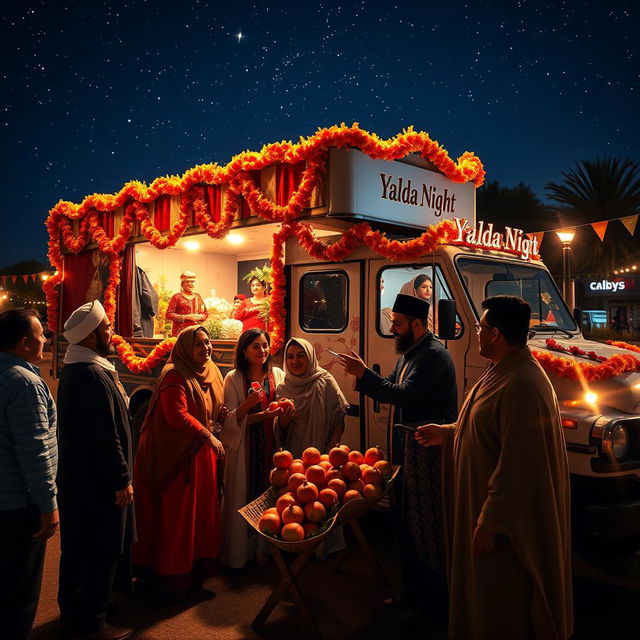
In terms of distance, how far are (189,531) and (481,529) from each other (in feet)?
7.48

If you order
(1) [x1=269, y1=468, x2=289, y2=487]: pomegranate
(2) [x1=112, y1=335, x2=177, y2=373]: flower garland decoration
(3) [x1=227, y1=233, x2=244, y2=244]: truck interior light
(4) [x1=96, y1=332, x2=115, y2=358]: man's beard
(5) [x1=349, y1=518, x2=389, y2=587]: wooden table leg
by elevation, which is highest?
(3) [x1=227, y1=233, x2=244, y2=244]: truck interior light

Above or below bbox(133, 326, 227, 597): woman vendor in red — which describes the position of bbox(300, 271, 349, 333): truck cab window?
above

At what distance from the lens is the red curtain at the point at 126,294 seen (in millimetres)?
7918

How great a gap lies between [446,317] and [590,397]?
1.16 metres

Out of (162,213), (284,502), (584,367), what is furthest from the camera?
(162,213)

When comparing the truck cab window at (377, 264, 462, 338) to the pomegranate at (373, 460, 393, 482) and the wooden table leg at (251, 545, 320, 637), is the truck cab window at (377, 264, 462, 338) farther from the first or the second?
the wooden table leg at (251, 545, 320, 637)

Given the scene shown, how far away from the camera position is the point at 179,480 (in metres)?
4.21

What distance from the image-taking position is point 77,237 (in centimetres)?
880

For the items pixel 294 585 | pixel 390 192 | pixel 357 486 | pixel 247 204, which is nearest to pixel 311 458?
pixel 357 486

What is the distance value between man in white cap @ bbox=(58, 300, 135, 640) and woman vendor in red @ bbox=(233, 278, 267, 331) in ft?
11.5

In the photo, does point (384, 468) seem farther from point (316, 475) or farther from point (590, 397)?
point (590, 397)

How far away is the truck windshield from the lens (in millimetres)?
Answer: 5402

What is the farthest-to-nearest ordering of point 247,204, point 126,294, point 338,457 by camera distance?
point 126,294
point 247,204
point 338,457

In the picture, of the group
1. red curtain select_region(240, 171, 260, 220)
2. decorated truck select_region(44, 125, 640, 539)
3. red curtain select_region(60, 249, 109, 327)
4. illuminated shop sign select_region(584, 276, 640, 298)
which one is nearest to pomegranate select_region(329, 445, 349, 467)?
decorated truck select_region(44, 125, 640, 539)
